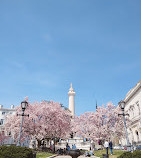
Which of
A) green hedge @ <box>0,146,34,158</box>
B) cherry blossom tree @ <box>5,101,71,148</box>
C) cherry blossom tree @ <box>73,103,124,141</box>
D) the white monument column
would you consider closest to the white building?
cherry blossom tree @ <box>73,103,124,141</box>

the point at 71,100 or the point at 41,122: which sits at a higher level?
the point at 71,100

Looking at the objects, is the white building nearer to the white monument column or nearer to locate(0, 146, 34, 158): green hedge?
locate(0, 146, 34, 158): green hedge

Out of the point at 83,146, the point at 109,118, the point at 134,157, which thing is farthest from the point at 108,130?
the point at 134,157

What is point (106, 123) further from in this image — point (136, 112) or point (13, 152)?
point (13, 152)

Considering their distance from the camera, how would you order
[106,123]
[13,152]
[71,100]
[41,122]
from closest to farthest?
[13,152] → [41,122] → [106,123] → [71,100]

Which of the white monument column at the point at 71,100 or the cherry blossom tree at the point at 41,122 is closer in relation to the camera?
the cherry blossom tree at the point at 41,122

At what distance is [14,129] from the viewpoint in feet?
107

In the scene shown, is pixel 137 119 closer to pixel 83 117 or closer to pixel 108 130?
pixel 108 130

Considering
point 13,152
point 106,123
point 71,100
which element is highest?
point 71,100

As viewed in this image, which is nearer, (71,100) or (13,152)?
(13,152)

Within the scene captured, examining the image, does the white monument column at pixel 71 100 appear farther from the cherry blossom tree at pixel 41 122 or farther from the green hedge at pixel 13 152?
the green hedge at pixel 13 152

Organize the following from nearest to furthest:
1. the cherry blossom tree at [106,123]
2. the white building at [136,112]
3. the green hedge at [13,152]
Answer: the green hedge at [13,152]
the cherry blossom tree at [106,123]
the white building at [136,112]

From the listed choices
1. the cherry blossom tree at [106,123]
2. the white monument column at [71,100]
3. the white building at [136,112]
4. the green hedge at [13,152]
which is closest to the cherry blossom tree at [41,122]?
the cherry blossom tree at [106,123]

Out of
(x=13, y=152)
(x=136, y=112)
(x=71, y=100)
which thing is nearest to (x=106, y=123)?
(x=136, y=112)
